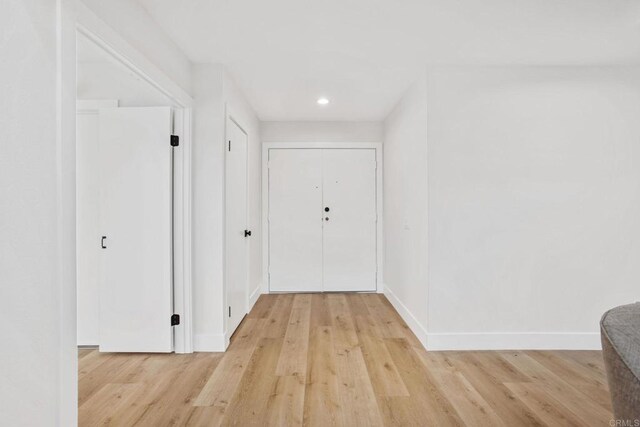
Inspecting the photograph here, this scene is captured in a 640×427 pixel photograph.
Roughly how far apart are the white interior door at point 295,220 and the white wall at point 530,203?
86.0 inches

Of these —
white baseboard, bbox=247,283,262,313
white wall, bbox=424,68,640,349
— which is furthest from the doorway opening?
white wall, bbox=424,68,640,349

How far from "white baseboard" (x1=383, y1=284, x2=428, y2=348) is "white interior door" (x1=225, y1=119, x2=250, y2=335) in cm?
173

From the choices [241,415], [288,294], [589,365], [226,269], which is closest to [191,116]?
[226,269]

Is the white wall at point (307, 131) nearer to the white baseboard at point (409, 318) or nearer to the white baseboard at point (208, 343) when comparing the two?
the white baseboard at point (409, 318)

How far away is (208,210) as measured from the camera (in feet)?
9.43

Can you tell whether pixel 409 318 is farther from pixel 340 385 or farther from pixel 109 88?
pixel 109 88

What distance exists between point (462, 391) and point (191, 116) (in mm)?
2854

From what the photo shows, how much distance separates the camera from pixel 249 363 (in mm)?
2668

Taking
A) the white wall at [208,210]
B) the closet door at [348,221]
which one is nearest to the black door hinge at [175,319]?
the white wall at [208,210]

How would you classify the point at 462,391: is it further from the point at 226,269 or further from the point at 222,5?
the point at 222,5

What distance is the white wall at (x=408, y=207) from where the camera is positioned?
3.08m

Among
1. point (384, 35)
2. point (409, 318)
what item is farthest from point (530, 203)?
point (384, 35)

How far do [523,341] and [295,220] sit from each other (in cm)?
300

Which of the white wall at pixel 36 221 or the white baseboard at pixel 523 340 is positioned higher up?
the white wall at pixel 36 221
